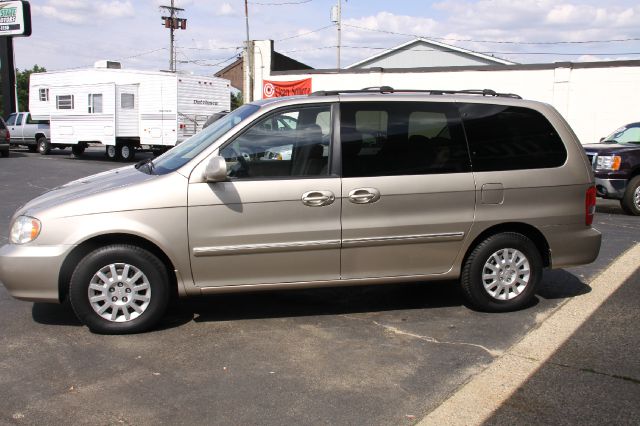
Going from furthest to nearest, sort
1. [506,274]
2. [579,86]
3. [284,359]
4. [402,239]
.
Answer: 1. [579,86]
2. [506,274]
3. [402,239]
4. [284,359]

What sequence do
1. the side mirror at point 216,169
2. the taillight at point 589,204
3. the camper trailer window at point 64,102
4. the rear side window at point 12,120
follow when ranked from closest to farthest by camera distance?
1. the side mirror at point 216,169
2. the taillight at point 589,204
3. the camper trailer window at point 64,102
4. the rear side window at point 12,120

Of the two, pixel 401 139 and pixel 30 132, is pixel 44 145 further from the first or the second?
pixel 401 139

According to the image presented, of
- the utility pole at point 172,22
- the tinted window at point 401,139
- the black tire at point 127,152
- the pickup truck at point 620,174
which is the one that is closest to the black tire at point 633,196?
the pickup truck at point 620,174

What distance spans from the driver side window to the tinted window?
19 cm

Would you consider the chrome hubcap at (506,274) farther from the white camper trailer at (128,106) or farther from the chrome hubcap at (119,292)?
the white camper trailer at (128,106)

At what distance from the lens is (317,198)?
189 inches

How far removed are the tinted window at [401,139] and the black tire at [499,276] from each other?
72 cm

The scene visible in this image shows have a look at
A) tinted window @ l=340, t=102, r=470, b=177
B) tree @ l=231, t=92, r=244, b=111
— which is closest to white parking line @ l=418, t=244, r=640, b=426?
tinted window @ l=340, t=102, r=470, b=177

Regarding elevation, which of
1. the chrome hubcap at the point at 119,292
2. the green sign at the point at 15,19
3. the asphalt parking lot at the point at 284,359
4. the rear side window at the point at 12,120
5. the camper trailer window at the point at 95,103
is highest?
the green sign at the point at 15,19

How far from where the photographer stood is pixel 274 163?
191 inches

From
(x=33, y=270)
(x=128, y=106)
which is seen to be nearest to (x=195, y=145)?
(x=33, y=270)

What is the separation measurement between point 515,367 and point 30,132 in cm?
2683

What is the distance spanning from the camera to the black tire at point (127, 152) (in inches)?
908

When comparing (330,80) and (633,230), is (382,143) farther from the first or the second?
(330,80)
